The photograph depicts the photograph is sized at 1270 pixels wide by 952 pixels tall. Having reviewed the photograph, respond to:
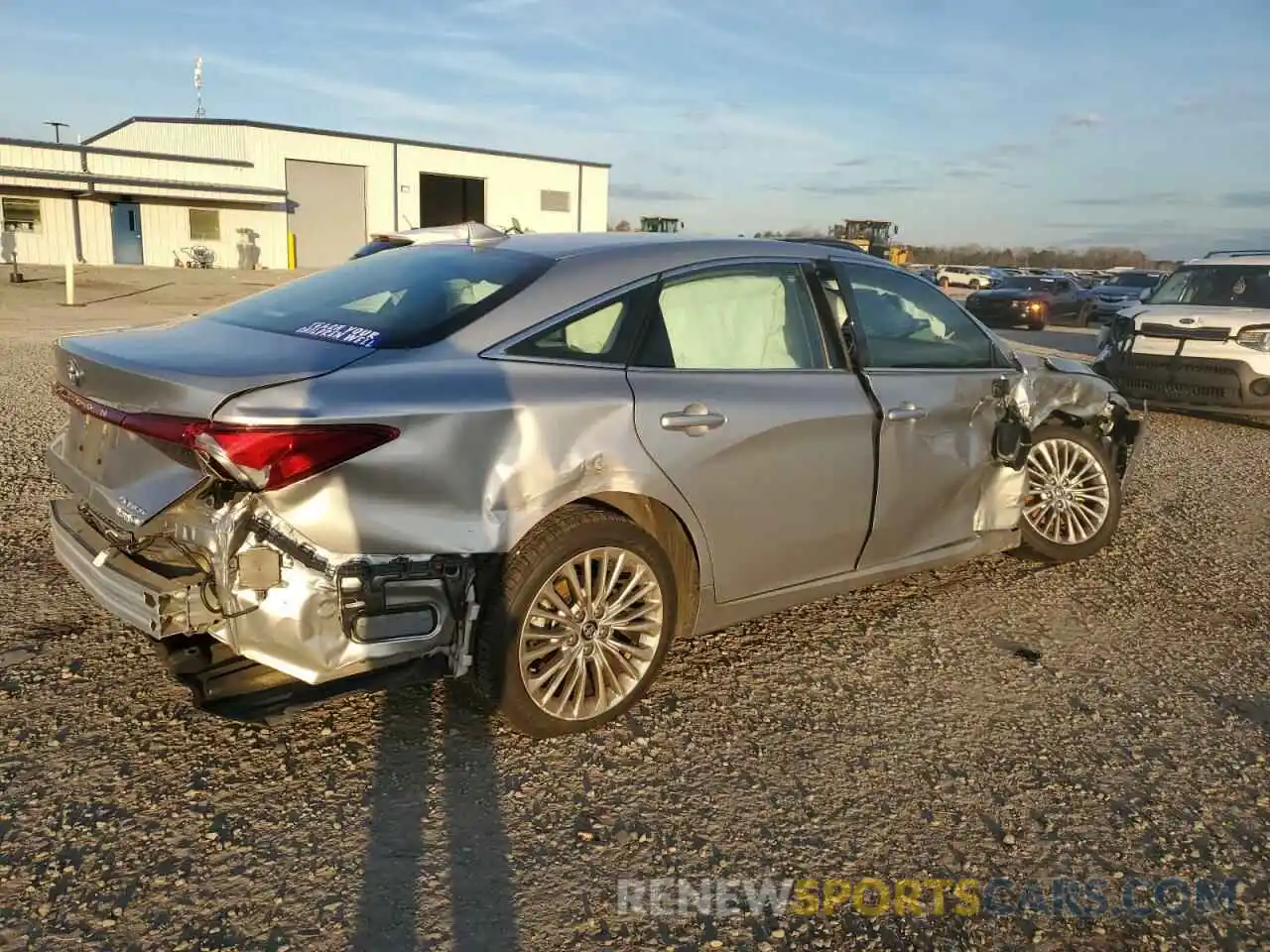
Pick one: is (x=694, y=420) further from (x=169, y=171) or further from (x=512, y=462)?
(x=169, y=171)

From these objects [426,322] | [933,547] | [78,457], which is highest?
[426,322]

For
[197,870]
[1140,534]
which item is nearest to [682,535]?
[197,870]

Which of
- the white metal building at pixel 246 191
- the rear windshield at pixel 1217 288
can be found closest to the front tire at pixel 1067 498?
the rear windshield at pixel 1217 288

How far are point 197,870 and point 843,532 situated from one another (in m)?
2.55

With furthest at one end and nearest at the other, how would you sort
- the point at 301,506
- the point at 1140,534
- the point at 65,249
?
the point at 65,249 < the point at 1140,534 < the point at 301,506

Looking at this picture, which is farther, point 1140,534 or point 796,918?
point 1140,534

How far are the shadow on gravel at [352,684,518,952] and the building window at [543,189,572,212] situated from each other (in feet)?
153

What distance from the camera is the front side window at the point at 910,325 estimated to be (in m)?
4.23

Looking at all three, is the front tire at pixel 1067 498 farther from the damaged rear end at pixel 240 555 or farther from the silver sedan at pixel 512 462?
the damaged rear end at pixel 240 555

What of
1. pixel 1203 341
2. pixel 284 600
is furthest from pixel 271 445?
pixel 1203 341

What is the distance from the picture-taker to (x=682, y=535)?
139 inches

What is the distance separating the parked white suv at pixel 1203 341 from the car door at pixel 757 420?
25.1ft

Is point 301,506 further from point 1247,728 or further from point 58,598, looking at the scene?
point 1247,728

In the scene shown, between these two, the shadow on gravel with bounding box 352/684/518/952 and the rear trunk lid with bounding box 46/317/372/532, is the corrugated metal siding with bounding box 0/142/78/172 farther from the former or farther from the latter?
the shadow on gravel with bounding box 352/684/518/952
